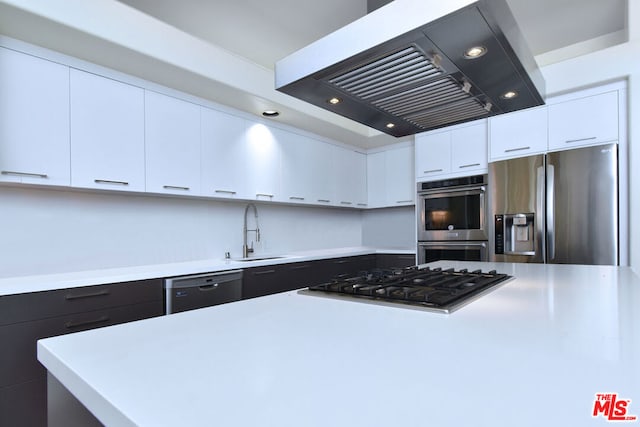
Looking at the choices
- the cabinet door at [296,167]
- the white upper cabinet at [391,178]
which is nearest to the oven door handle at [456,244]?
the white upper cabinet at [391,178]

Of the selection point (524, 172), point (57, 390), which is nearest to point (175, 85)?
point (57, 390)

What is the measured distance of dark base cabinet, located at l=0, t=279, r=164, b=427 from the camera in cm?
167

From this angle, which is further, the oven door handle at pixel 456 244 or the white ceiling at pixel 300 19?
the oven door handle at pixel 456 244

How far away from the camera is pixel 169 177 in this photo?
253 centimetres

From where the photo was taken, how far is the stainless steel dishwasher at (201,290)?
2.19m

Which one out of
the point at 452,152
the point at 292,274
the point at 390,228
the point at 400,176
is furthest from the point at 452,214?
the point at 292,274

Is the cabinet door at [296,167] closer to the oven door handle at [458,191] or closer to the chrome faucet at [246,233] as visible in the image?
the chrome faucet at [246,233]

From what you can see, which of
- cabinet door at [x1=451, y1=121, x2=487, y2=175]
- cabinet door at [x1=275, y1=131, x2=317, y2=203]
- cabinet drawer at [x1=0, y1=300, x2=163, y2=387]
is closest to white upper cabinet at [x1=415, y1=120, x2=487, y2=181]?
cabinet door at [x1=451, y1=121, x2=487, y2=175]

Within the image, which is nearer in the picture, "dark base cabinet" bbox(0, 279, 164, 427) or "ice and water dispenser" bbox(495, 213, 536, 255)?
"dark base cabinet" bbox(0, 279, 164, 427)

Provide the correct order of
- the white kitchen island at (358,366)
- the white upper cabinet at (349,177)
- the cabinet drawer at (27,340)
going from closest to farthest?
1. the white kitchen island at (358,366)
2. the cabinet drawer at (27,340)
3. the white upper cabinet at (349,177)

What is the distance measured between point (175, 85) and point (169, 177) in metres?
0.67

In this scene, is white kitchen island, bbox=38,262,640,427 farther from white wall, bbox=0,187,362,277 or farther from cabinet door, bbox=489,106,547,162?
cabinet door, bbox=489,106,547,162

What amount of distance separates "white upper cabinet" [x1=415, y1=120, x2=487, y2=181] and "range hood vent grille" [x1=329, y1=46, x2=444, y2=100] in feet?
7.64

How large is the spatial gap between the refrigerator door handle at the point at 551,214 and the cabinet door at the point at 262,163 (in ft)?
7.50
